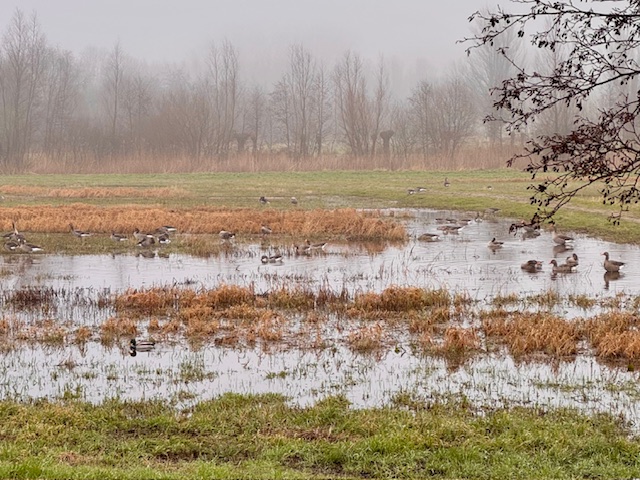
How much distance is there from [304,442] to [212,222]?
922 inches

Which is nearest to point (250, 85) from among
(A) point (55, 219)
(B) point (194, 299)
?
(A) point (55, 219)

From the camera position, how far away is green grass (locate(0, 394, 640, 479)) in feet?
25.9

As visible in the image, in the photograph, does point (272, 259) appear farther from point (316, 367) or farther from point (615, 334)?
point (615, 334)

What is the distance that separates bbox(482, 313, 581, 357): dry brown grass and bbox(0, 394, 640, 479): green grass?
3134 millimetres

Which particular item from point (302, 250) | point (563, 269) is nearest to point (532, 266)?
point (563, 269)

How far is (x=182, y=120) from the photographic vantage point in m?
78.7

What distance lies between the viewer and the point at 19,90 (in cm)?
8112

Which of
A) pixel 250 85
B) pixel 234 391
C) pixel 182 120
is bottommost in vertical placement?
pixel 234 391

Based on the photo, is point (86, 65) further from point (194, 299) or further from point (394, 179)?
point (194, 299)

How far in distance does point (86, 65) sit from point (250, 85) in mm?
27883

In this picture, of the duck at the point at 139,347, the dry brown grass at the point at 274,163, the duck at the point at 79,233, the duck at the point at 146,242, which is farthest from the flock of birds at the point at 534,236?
the dry brown grass at the point at 274,163

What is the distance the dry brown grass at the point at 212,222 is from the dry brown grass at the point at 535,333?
1393 cm

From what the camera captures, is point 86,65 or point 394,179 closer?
point 394,179

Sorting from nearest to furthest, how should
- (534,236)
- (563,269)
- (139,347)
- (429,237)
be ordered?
(139,347) < (563,269) < (429,237) < (534,236)
